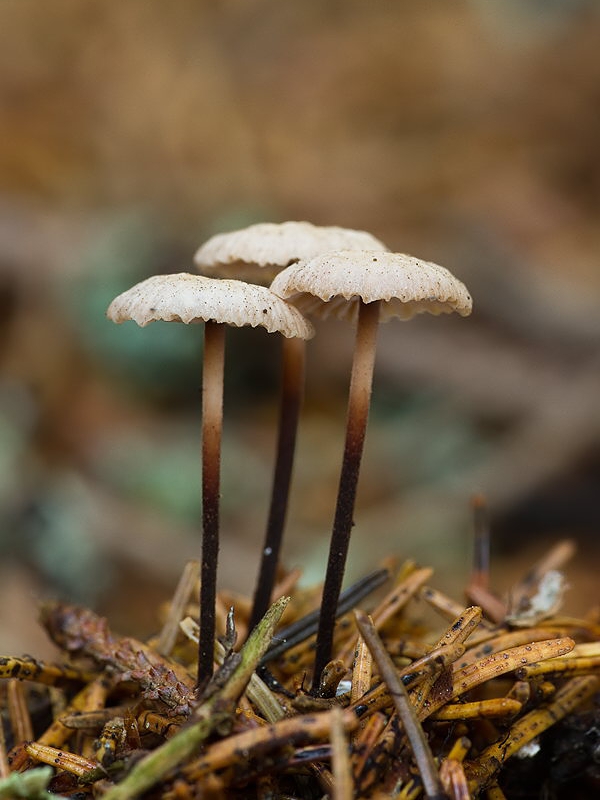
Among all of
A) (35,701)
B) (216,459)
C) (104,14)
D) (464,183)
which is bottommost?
(35,701)

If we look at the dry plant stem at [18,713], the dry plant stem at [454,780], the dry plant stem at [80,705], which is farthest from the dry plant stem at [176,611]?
the dry plant stem at [454,780]

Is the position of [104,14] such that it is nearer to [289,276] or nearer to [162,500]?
[162,500]

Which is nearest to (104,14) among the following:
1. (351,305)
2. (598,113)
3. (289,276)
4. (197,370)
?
(197,370)

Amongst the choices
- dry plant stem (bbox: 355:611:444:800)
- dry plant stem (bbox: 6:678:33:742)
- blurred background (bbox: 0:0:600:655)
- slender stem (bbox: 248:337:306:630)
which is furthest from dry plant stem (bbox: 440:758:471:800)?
blurred background (bbox: 0:0:600:655)

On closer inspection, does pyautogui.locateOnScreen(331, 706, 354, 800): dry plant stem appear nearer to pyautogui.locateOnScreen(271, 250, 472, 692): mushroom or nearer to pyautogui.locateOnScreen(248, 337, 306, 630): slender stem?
pyautogui.locateOnScreen(271, 250, 472, 692): mushroom

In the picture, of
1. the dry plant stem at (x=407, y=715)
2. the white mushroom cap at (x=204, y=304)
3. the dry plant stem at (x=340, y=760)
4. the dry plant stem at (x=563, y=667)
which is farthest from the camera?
the dry plant stem at (x=563, y=667)

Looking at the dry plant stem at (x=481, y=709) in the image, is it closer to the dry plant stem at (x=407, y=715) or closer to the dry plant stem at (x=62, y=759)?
the dry plant stem at (x=407, y=715)

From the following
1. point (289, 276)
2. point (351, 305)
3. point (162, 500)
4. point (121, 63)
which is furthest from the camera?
point (121, 63)
